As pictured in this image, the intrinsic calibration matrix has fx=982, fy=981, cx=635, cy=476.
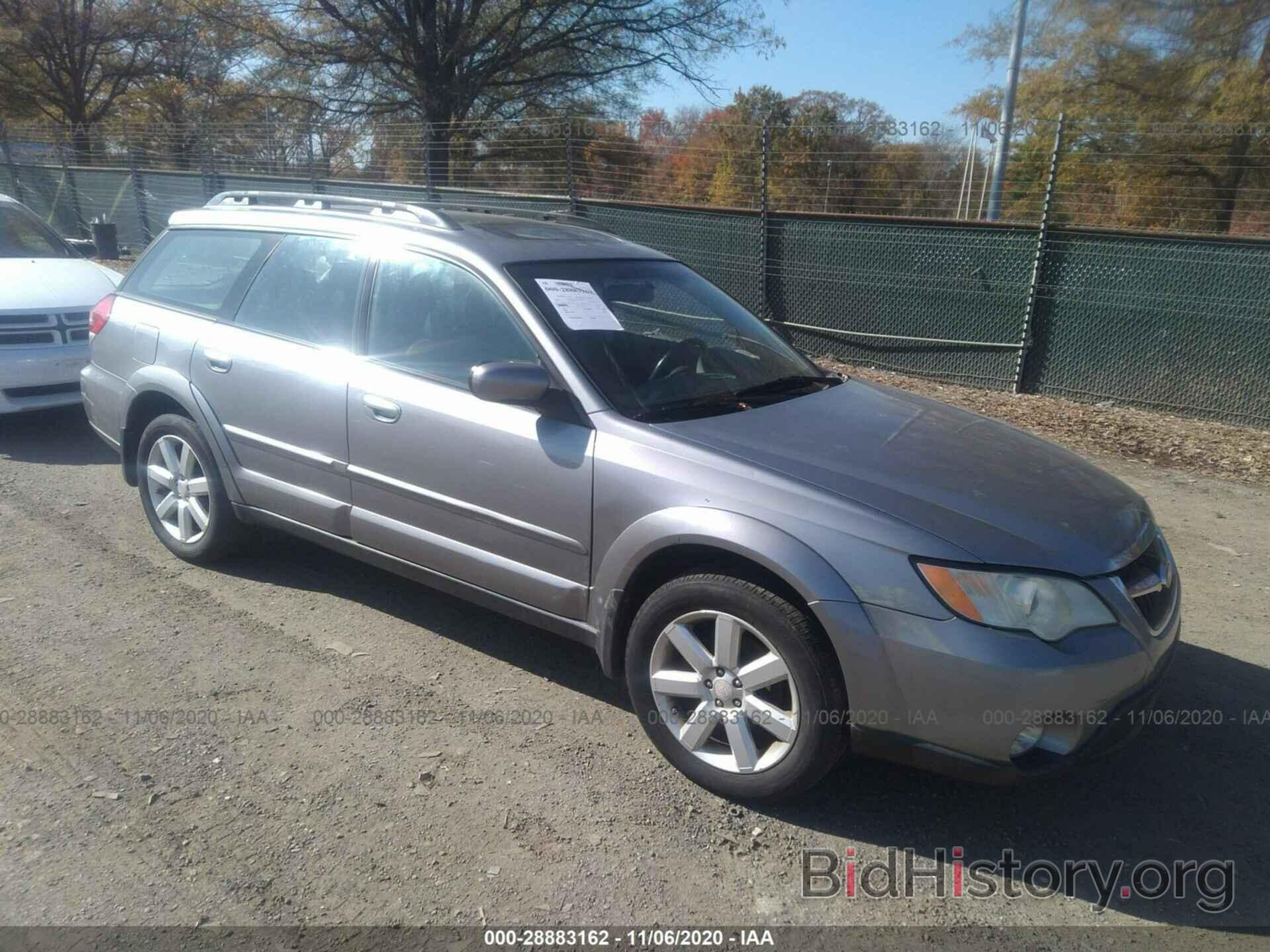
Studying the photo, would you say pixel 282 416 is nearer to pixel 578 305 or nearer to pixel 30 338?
pixel 578 305

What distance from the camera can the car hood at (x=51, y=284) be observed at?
6855 millimetres

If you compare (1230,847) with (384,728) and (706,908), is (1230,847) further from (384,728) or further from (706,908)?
(384,728)

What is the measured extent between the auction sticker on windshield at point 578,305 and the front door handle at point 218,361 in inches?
64.9

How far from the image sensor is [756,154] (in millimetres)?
10172

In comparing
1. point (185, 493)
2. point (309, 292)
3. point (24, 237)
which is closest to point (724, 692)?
point (309, 292)

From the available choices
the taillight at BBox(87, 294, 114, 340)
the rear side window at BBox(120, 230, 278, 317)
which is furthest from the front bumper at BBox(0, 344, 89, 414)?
the rear side window at BBox(120, 230, 278, 317)

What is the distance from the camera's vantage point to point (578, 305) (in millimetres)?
3752

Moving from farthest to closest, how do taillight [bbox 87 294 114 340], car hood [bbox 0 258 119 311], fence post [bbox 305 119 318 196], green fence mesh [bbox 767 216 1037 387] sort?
fence post [bbox 305 119 318 196] < green fence mesh [bbox 767 216 1037 387] < car hood [bbox 0 258 119 311] < taillight [bbox 87 294 114 340]

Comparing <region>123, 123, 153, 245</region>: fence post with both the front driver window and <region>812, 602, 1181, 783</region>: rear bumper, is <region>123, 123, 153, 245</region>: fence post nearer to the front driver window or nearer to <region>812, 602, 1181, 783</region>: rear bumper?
the front driver window

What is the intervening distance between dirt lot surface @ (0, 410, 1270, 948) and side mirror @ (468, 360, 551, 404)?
46.7 inches

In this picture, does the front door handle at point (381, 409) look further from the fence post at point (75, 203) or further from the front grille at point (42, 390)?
the fence post at point (75, 203)

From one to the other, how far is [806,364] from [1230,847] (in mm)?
2362

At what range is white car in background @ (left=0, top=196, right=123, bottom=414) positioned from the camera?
6668 mm

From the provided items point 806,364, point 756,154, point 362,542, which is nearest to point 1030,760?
point 806,364
